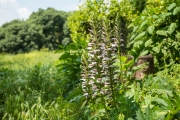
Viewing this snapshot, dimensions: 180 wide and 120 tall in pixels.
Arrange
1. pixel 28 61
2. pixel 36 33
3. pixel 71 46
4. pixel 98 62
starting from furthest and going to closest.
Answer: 1. pixel 36 33
2. pixel 28 61
3. pixel 71 46
4. pixel 98 62

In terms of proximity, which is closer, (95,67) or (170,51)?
(95,67)

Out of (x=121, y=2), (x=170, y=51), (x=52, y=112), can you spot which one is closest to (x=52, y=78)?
(x=52, y=112)

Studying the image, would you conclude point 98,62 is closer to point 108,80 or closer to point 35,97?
point 108,80

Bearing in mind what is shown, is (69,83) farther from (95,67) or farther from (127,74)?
(95,67)

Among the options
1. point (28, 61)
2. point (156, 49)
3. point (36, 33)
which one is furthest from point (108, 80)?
point (36, 33)

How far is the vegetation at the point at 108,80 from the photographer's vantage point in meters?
1.88

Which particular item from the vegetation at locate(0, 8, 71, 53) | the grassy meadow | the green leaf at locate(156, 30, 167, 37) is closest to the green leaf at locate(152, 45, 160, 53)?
the green leaf at locate(156, 30, 167, 37)

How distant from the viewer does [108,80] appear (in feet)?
6.40

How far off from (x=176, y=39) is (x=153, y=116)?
2641 mm

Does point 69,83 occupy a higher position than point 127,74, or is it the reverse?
point 127,74

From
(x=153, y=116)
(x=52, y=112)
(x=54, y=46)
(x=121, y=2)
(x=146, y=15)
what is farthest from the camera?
(x=54, y=46)

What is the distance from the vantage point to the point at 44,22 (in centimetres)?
4884

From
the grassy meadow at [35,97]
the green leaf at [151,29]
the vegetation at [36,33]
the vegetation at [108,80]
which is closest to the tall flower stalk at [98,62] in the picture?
the vegetation at [108,80]

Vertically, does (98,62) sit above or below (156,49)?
above
